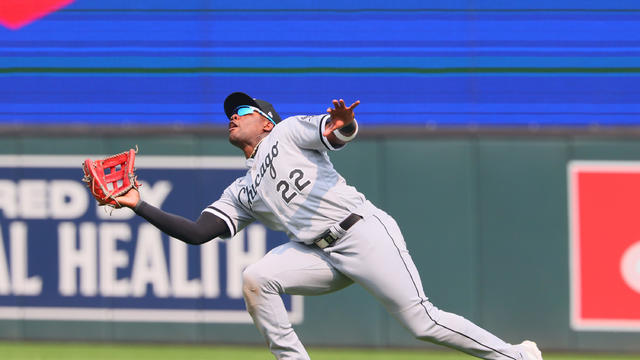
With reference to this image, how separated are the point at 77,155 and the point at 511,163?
2.74 m

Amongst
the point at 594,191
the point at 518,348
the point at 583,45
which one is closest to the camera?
the point at 518,348

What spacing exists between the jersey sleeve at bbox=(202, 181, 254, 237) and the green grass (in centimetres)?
153

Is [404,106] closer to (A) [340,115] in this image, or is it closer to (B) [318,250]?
(B) [318,250]

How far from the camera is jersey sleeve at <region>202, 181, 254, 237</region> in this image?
15.4ft

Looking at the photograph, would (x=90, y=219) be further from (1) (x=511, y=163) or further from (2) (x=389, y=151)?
(1) (x=511, y=163)

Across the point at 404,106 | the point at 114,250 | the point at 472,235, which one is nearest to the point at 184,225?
the point at 114,250

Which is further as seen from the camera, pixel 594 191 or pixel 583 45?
pixel 583 45

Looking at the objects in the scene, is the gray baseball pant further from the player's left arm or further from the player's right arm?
the player's left arm

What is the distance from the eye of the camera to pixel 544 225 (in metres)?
6.20

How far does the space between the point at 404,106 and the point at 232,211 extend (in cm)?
254

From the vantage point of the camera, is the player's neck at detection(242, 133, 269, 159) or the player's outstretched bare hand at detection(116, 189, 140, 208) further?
the player's neck at detection(242, 133, 269, 159)

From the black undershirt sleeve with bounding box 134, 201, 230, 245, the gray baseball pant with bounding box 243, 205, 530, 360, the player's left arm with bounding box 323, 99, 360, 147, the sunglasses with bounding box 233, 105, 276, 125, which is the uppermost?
the sunglasses with bounding box 233, 105, 276, 125

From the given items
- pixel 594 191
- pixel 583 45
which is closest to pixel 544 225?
pixel 594 191

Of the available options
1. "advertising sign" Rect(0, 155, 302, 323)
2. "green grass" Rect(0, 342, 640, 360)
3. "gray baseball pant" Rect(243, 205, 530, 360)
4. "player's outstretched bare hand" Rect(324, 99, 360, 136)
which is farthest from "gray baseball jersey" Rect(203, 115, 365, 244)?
"advertising sign" Rect(0, 155, 302, 323)
